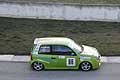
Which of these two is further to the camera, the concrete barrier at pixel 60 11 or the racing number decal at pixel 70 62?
the concrete barrier at pixel 60 11

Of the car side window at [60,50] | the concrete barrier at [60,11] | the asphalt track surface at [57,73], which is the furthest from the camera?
the concrete barrier at [60,11]

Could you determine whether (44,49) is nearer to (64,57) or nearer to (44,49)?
(44,49)

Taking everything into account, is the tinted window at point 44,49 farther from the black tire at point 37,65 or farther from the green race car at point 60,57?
the black tire at point 37,65

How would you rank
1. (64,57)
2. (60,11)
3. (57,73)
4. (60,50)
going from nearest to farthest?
1. (57,73)
2. (64,57)
3. (60,50)
4. (60,11)

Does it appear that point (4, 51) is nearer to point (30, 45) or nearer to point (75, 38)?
point (30, 45)

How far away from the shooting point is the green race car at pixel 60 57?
70.5 ft

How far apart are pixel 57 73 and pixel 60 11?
9561 millimetres

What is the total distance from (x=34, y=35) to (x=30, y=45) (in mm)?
1986

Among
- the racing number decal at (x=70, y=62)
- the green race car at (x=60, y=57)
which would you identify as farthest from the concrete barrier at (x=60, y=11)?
the racing number decal at (x=70, y=62)

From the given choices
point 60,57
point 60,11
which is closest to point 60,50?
point 60,57

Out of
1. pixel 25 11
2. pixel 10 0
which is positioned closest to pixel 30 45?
pixel 25 11

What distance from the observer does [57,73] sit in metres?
21.3

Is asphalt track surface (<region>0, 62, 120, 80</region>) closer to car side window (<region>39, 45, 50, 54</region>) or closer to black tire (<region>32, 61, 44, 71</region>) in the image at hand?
black tire (<region>32, 61, 44, 71</region>)

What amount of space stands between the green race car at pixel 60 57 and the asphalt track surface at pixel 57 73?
0.29 meters
